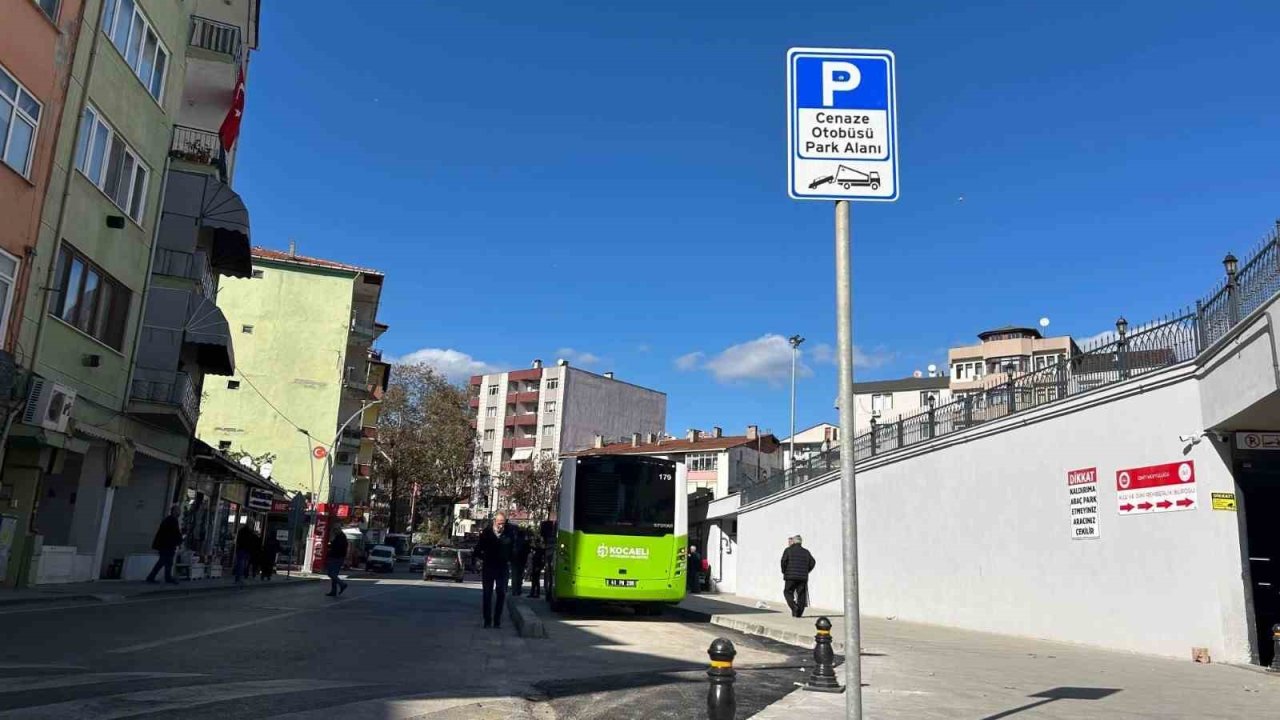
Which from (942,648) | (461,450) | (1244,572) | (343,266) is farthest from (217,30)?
(461,450)

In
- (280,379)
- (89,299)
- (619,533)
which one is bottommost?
(619,533)

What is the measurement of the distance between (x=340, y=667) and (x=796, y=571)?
42.6 ft

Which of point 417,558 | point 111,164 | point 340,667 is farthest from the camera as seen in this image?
point 417,558

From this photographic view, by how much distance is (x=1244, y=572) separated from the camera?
1200 cm

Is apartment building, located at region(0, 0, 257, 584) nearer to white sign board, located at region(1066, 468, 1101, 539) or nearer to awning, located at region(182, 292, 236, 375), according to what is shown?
awning, located at region(182, 292, 236, 375)

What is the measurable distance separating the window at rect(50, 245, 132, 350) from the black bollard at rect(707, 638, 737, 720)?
A: 18.1 m

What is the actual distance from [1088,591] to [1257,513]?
2.83 metres

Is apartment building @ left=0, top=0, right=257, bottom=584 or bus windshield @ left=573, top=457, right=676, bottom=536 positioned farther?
bus windshield @ left=573, top=457, right=676, bottom=536

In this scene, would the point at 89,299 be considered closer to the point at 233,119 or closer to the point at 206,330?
the point at 206,330


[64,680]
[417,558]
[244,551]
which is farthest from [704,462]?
[64,680]

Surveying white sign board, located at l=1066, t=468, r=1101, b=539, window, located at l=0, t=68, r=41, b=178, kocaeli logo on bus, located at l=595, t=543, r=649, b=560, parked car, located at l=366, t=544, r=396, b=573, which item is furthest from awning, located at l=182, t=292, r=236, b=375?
parked car, located at l=366, t=544, r=396, b=573

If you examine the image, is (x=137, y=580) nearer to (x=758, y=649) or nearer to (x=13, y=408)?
(x=13, y=408)

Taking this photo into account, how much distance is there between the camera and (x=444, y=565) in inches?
1859

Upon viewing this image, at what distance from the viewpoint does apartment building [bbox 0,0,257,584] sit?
691 inches
